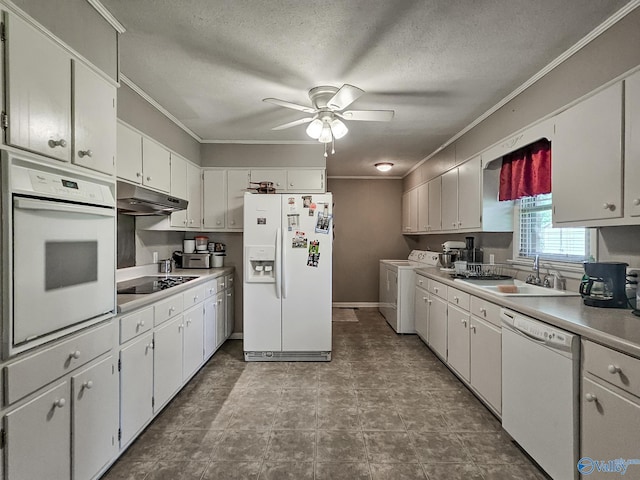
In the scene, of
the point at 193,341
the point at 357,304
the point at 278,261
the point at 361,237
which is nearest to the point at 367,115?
the point at 278,261

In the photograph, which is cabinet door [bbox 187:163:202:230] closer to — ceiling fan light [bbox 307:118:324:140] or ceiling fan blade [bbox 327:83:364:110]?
ceiling fan light [bbox 307:118:324:140]

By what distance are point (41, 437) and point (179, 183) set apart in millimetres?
2580

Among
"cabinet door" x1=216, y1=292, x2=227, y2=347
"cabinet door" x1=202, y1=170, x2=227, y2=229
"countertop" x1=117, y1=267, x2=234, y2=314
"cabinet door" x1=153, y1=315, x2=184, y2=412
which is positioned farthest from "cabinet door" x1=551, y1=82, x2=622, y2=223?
"cabinet door" x1=202, y1=170, x2=227, y2=229

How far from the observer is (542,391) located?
69.6 inches

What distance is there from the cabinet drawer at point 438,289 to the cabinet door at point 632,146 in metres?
1.78

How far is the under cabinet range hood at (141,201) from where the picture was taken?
2.23 metres

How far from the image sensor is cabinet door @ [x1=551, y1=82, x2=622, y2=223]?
1.73 m

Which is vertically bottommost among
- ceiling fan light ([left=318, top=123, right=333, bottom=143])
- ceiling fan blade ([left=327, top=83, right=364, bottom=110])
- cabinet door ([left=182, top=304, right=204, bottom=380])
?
cabinet door ([left=182, top=304, right=204, bottom=380])

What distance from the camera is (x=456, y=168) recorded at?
3830 millimetres

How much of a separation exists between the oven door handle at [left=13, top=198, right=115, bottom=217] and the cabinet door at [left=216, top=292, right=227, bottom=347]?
6.82 feet

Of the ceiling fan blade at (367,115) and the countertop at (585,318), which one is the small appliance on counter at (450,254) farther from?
the ceiling fan blade at (367,115)

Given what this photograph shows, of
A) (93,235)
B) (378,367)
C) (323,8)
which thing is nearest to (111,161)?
(93,235)

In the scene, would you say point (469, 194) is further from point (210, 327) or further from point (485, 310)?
point (210, 327)

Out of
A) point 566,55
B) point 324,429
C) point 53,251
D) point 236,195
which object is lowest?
point 324,429
